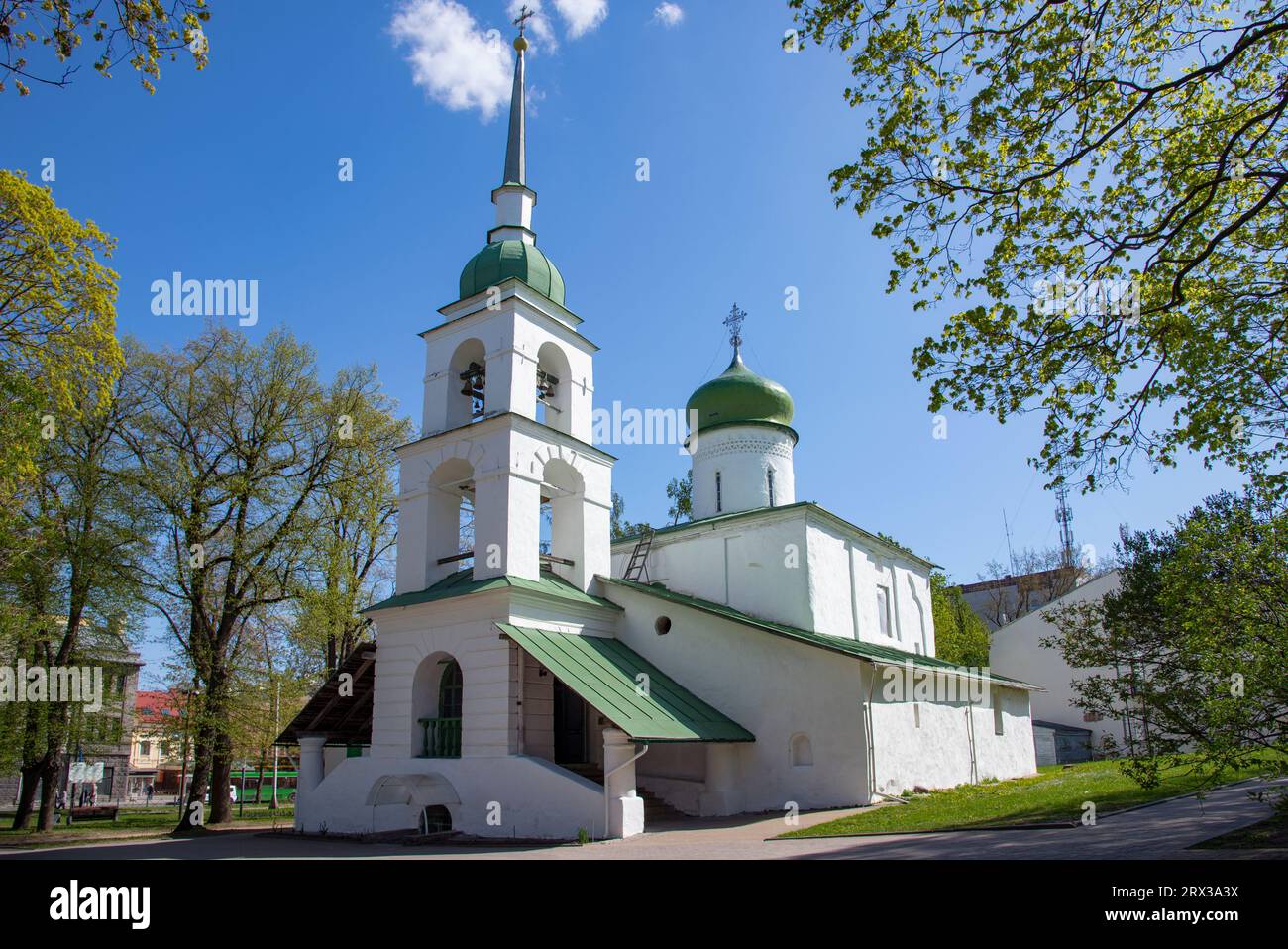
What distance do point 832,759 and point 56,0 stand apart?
16.0 m

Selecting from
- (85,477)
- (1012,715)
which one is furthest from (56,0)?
(1012,715)

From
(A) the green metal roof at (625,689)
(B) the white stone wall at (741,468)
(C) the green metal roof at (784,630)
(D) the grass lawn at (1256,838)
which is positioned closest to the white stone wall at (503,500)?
(C) the green metal roof at (784,630)

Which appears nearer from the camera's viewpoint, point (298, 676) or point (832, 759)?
point (832, 759)

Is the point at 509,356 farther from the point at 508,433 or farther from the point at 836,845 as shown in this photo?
the point at 836,845

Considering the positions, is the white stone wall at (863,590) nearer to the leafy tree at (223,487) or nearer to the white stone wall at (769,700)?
the white stone wall at (769,700)

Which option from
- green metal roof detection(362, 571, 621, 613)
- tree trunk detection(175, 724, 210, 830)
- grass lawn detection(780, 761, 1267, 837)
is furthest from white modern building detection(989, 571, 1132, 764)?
tree trunk detection(175, 724, 210, 830)

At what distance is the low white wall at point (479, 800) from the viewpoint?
13547 mm

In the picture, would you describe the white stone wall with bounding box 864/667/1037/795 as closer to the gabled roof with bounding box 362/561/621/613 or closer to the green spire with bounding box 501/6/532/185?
the gabled roof with bounding box 362/561/621/613

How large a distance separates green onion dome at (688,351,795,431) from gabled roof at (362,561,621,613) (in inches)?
340

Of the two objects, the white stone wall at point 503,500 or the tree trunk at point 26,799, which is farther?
the tree trunk at point 26,799

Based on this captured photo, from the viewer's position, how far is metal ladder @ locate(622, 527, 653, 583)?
23.0m

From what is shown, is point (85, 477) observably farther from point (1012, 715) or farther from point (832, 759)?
point (1012, 715)

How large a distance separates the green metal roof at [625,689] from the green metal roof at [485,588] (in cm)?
74

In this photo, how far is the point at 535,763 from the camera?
46.5ft
